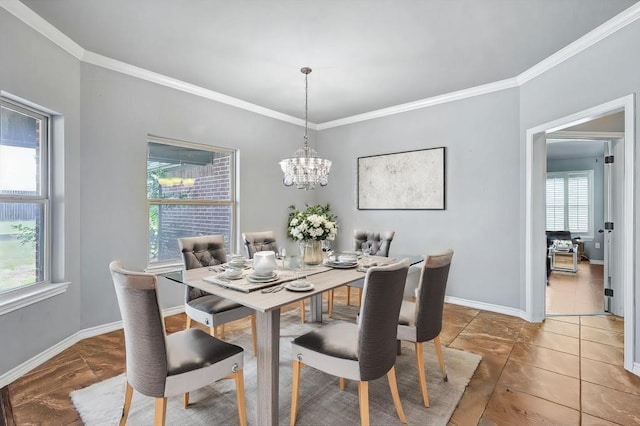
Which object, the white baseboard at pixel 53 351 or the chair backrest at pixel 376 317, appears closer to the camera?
the chair backrest at pixel 376 317

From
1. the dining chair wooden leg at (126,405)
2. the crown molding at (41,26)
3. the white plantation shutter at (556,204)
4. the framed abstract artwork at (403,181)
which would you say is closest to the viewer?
the dining chair wooden leg at (126,405)

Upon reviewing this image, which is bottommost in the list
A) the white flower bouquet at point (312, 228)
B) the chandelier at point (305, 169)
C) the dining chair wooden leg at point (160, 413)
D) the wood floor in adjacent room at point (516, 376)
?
the wood floor in adjacent room at point (516, 376)

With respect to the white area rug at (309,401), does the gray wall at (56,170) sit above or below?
above

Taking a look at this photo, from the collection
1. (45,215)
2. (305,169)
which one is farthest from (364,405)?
(45,215)

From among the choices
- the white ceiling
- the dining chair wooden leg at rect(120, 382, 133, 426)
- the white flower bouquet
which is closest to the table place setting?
the white flower bouquet

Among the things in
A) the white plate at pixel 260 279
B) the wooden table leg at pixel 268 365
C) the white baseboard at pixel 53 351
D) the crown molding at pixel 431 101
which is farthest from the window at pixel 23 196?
the crown molding at pixel 431 101

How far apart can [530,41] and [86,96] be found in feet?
13.9

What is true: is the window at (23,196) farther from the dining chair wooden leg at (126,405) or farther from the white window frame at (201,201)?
the dining chair wooden leg at (126,405)

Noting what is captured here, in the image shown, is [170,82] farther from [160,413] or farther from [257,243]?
[160,413]

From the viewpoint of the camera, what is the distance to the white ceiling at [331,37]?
237 cm

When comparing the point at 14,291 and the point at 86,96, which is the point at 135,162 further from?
the point at 14,291

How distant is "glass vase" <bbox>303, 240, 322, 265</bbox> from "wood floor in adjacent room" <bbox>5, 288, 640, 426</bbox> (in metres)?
1.33

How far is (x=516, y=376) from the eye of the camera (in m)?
2.43

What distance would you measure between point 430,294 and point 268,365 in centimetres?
113
